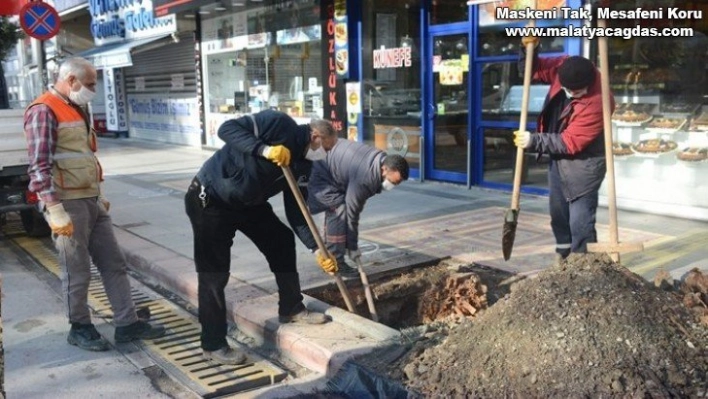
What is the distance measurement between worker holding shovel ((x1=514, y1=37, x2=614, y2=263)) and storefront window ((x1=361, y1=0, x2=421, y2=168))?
17.5 feet

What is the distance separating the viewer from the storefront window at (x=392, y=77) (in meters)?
10.2

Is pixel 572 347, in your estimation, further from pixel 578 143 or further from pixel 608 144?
pixel 578 143

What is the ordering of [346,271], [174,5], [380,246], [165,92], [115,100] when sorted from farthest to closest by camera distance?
[115,100], [165,92], [174,5], [380,246], [346,271]

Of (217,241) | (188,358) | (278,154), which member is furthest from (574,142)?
(188,358)

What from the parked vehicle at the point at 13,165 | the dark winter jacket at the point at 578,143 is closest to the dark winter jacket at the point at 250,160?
the dark winter jacket at the point at 578,143

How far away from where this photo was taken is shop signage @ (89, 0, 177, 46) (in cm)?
1688

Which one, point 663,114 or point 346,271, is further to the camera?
point 663,114

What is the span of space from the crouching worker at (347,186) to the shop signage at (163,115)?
11.9 meters

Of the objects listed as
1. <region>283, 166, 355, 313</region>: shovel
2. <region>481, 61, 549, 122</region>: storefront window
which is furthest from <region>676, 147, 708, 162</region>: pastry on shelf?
<region>283, 166, 355, 313</region>: shovel

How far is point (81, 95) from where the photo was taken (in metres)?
4.29

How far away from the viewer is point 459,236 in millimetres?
6746

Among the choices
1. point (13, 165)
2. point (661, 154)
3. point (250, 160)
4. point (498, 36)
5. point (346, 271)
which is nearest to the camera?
point (250, 160)

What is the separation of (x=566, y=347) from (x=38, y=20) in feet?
29.6

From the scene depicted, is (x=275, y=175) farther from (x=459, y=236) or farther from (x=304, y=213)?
(x=459, y=236)
